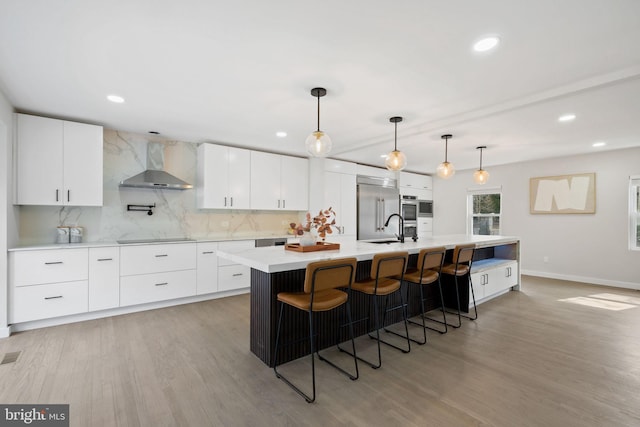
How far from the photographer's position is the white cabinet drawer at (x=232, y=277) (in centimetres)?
446

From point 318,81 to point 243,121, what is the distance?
1.45 m

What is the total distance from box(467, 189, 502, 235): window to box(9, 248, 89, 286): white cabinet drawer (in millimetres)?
7516

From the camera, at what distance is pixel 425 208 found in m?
7.72

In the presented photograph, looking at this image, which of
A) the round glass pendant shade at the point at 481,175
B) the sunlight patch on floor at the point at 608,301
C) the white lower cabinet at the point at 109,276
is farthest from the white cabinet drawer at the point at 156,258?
the sunlight patch on floor at the point at 608,301

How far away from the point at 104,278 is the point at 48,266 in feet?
1.75

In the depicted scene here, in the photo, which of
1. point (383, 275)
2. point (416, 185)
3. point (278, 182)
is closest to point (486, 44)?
point (383, 275)

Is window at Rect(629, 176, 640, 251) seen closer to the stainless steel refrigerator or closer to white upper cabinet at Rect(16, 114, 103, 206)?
the stainless steel refrigerator

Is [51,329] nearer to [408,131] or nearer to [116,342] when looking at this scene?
[116,342]

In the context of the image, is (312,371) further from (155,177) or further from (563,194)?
(563,194)

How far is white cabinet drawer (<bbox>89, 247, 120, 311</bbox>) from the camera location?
11.4ft

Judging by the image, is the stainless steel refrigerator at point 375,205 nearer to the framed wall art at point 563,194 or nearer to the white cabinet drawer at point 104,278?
the framed wall art at point 563,194

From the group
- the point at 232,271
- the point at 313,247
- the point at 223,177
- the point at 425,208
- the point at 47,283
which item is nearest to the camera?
the point at 313,247

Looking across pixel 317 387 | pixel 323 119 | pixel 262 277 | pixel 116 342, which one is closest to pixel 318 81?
pixel 323 119

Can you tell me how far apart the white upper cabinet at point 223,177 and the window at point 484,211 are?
5.44 m
